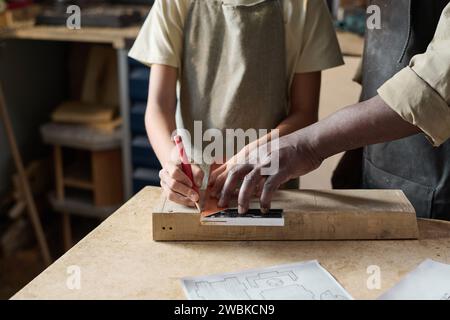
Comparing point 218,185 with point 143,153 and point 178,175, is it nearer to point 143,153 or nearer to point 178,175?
point 178,175

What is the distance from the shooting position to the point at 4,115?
2465 mm

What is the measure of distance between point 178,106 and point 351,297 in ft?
2.38

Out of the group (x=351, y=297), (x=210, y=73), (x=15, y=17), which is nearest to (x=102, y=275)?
(x=351, y=297)

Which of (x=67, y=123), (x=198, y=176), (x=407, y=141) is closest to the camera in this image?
(x=198, y=176)

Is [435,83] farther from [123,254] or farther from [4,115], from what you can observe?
[4,115]

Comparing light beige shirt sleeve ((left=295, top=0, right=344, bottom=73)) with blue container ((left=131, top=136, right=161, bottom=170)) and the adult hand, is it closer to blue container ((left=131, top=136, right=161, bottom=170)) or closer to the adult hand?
the adult hand

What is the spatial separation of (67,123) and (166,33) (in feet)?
4.35

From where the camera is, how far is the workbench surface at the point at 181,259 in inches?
38.5

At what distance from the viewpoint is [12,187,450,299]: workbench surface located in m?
0.98

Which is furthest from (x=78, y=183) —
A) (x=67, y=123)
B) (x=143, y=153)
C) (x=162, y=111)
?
Result: (x=162, y=111)

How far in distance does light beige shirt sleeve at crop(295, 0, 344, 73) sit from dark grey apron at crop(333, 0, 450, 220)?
0.08 metres

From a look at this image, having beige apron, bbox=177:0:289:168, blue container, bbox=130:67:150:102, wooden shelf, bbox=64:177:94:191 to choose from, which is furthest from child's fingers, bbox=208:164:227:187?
wooden shelf, bbox=64:177:94:191

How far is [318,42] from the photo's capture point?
1452 millimetres

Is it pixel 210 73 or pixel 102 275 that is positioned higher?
pixel 210 73
